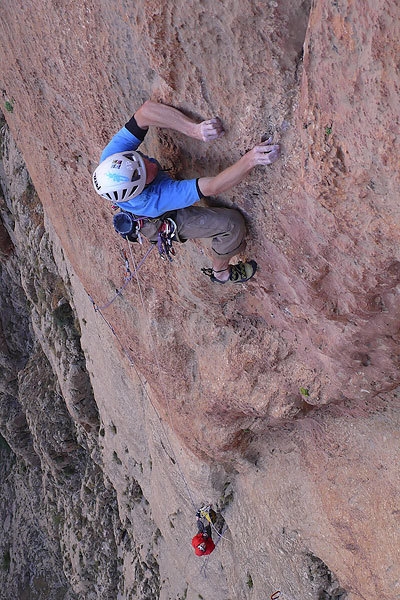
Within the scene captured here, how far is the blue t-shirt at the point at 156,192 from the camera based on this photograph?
4.61 meters

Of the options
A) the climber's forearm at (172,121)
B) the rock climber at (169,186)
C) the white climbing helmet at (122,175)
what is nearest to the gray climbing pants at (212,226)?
the rock climber at (169,186)

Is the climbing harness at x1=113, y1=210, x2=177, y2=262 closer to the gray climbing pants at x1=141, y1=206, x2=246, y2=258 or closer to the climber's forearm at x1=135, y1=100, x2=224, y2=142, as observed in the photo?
the gray climbing pants at x1=141, y1=206, x2=246, y2=258

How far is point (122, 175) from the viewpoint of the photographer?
4391mm

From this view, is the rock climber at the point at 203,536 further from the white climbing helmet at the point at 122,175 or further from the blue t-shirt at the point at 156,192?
the white climbing helmet at the point at 122,175

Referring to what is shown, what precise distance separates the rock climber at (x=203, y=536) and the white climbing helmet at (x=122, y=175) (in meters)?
6.01

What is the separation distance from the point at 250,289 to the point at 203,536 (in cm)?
488

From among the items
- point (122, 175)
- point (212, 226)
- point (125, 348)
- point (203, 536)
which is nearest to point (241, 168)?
point (212, 226)

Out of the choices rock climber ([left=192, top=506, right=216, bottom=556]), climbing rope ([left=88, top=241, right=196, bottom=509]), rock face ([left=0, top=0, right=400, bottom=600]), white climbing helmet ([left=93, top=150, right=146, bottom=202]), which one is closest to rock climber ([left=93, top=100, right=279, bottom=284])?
white climbing helmet ([left=93, top=150, right=146, bottom=202])

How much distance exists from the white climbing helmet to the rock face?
626mm

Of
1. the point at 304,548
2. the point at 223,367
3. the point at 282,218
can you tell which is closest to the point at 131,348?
the point at 223,367

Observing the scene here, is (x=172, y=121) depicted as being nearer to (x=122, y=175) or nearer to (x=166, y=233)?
(x=122, y=175)

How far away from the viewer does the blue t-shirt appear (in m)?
4.61

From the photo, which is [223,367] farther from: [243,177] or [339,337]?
[243,177]

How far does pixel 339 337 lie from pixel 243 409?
2010mm
